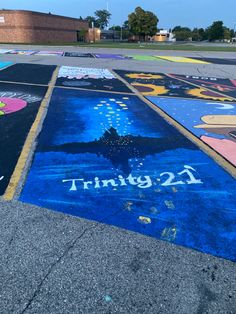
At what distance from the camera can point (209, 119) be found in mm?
7523

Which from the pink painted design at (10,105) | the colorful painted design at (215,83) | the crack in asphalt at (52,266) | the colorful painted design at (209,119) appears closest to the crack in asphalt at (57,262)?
the crack in asphalt at (52,266)

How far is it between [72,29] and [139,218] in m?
74.5

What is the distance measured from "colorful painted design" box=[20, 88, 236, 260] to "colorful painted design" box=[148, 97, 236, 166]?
505mm

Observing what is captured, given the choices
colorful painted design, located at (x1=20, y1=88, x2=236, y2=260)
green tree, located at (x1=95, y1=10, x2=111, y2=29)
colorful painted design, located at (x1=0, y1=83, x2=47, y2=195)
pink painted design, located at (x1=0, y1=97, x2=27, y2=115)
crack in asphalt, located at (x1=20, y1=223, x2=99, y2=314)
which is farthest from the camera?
green tree, located at (x1=95, y1=10, x2=111, y2=29)

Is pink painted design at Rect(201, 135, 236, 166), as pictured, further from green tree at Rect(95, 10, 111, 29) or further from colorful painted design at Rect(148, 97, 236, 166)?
green tree at Rect(95, 10, 111, 29)

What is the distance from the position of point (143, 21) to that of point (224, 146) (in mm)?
81025

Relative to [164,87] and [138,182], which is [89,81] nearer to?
[164,87]

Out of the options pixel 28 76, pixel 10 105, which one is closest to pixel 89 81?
pixel 28 76

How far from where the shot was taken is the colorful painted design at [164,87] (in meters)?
10.6

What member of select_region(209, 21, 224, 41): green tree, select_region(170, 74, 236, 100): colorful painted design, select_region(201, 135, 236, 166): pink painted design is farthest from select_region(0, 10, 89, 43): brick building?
select_region(209, 21, 224, 41): green tree

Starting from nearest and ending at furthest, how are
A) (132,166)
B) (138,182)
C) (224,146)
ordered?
(138,182), (132,166), (224,146)

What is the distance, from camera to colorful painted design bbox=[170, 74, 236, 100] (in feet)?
38.5

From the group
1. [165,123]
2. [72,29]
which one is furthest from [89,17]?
[165,123]

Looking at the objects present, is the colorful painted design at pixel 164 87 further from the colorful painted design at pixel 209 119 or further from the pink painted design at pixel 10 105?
the pink painted design at pixel 10 105
